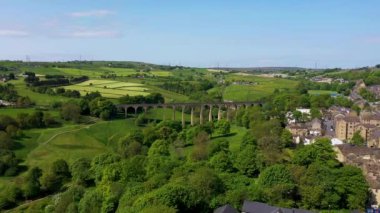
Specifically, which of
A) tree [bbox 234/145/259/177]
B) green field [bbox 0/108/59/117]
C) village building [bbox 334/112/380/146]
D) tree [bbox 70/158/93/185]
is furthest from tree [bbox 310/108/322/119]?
green field [bbox 0/108/59/117]

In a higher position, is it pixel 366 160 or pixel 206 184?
pixel 206 184

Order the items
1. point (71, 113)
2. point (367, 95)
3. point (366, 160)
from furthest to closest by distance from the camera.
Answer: point (367, 95), point (71, 113), point (366, 160)

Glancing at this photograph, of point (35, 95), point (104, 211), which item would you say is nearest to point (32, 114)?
point (35, 95)

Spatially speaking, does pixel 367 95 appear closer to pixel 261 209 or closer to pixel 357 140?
pixel 357 140

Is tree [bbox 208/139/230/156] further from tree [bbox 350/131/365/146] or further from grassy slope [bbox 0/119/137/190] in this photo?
tree [bbox 350/131/365/146]

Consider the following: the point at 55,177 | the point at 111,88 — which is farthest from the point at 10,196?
the point at 111,88
